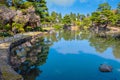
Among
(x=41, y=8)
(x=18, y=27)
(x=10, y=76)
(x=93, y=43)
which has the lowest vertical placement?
(x=93, y=43)

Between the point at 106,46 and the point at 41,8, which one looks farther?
the point at 41,8

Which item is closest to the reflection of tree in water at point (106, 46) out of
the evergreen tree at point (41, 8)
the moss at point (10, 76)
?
the moss at point (10, 76)

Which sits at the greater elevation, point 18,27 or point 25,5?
point 25,5

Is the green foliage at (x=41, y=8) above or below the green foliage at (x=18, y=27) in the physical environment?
above

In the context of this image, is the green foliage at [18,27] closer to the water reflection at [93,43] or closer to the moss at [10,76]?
the water reflection at [93,43]

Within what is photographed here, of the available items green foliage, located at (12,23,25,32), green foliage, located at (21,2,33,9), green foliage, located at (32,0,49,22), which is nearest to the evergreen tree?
green foliage, located at (32,0,49,22)

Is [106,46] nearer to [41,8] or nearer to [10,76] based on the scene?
[10,76]

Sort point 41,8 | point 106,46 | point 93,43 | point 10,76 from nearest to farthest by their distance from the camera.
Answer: point 10,76 → point 106,46 → point 93,43 → point 41,8

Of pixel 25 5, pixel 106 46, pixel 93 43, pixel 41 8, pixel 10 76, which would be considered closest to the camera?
pixel 10 76

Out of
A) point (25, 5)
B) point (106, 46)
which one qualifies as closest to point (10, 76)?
point (106, 46)

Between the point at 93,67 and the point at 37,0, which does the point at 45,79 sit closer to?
the point at 93,67

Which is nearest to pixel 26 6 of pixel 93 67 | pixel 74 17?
pixel 93 67

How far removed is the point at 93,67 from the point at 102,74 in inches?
80.1

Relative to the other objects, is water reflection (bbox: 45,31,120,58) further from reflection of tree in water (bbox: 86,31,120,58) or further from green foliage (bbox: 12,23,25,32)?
green foliage (bbox: 12,23,25,32)
